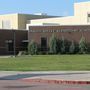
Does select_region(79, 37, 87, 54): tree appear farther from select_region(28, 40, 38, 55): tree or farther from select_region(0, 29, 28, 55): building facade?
select_region(0, 29, 28, 55): building facade

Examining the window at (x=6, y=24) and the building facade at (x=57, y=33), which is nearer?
the building facade at (x=57, y=33)

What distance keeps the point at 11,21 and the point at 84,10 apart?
86.6ft

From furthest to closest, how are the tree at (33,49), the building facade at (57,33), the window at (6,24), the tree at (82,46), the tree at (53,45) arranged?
1. the window at (6,24)
2. the building facade at (57,33)
3. the tree at (33,49)
4. the tree at (53,45)
5. the tree at (82,46)

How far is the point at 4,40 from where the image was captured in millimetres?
82125

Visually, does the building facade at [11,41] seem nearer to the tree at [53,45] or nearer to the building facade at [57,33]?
the building facade at [57,33]

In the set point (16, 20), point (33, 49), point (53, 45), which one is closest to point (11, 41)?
point (33, 49)

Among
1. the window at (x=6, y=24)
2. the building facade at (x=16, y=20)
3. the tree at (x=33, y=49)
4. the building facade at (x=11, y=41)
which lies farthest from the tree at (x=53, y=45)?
the window at (x=6, y=24)

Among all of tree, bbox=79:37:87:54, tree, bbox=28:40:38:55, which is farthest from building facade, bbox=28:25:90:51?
tree, bbox=28:40:38:55

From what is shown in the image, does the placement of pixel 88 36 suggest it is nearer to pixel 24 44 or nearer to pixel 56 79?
pixel 24 44

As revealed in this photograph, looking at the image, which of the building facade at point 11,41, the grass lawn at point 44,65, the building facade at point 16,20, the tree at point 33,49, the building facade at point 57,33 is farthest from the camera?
the building facade at point 16,20

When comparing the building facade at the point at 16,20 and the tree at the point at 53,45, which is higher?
the building facade at the point at 16,20

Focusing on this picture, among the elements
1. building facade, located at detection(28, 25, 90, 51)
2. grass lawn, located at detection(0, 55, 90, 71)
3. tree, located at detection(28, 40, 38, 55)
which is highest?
building facade, located at detection(28, 25, 90, 51)

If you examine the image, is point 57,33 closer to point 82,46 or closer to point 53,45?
point 53,45

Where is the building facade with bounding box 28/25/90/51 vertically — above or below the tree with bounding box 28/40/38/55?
above
